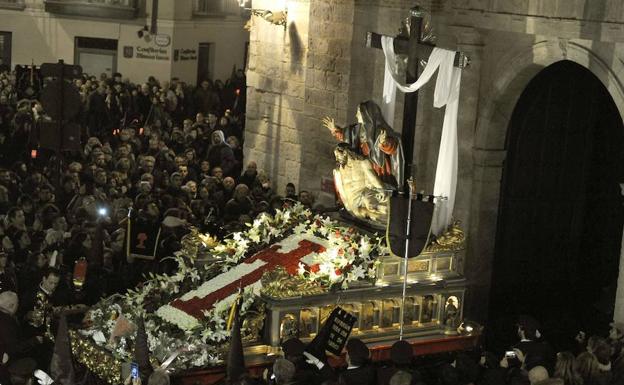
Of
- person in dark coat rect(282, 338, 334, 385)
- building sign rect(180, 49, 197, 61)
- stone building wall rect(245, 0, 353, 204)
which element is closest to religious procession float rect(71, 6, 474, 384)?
person in dark coat rect(282, 338, 334, 385)

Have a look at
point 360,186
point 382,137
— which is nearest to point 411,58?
point 382,137

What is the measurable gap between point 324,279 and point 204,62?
22.0m

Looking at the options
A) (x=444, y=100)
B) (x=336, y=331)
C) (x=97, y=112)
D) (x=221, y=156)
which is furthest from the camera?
(x=97, y=112)

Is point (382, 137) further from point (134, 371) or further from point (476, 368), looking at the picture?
point (134, 371)

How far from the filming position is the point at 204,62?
120 ft

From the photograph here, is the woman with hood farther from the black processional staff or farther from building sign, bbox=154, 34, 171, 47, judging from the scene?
building sign, bbox=154, 34, 171, 47

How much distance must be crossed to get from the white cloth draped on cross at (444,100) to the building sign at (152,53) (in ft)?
61.4

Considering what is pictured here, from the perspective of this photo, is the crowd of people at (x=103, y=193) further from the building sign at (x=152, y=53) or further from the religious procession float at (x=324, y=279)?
the building sign at (x=152, y=53)

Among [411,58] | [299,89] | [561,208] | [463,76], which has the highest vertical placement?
[411,58]

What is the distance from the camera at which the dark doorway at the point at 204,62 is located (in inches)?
1426

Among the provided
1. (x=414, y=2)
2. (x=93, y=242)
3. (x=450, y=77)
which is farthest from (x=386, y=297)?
(x=414, y=2)

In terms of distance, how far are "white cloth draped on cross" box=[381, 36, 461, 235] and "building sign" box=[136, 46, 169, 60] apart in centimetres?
1872

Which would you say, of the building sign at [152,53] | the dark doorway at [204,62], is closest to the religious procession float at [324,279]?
the building sign at [152,53]

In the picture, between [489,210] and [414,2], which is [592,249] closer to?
[489,210]
